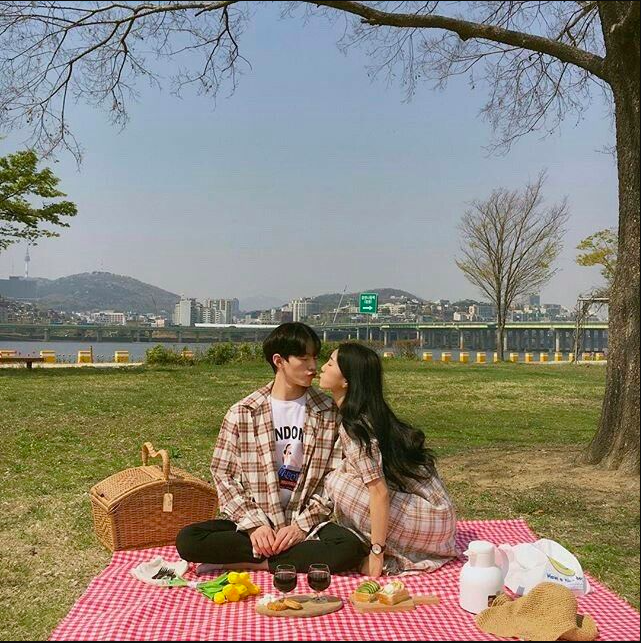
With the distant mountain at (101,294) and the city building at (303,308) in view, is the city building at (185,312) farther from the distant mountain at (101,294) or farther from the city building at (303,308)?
the city building at (303,308)

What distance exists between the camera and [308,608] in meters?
3.07

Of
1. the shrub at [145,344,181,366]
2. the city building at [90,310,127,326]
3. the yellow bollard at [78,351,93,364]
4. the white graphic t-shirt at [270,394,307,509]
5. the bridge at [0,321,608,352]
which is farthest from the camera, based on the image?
the city building at [90,310,127,326]

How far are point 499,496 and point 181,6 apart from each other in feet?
15.7

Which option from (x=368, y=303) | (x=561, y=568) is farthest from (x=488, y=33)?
(x=368, y=303)

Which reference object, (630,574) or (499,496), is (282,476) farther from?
(499,496)

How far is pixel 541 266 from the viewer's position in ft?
88.0

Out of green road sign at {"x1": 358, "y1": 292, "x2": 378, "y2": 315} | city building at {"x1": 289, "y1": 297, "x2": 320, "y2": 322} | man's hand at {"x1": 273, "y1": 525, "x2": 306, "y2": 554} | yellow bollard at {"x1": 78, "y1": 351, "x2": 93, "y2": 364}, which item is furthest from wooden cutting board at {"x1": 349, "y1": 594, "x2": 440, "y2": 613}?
yellow bollard at {"x1": 78, "y1": 351, "x2": 93, "y2": 364}

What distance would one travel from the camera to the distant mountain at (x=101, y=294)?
31.4 meters

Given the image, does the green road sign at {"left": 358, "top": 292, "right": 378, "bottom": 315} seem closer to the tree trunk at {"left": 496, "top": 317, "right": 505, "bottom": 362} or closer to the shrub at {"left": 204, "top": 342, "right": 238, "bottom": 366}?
the shrub at {"left": 204, "top": 342, "right": 238, "bottom": 366}

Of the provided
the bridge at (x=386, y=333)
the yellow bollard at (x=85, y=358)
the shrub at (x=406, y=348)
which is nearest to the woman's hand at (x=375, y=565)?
the bridge at (x=386, y=333)

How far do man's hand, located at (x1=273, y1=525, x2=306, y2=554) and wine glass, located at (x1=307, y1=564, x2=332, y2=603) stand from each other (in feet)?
1.09

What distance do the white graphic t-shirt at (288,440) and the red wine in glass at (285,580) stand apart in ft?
1.68

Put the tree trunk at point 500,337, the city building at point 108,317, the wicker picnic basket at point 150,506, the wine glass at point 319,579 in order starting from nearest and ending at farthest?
1. the wine glass at point 319,579
2. the wicker picnic basket at point 150,506
3. the tree trunk at point 500,337
4. the city building at point 108,317

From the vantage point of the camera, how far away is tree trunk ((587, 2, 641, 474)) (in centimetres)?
542
